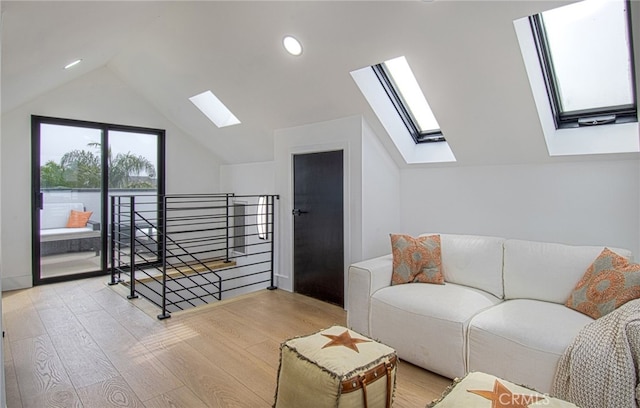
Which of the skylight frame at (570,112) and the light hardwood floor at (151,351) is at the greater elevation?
the skylight frame at (570,112)

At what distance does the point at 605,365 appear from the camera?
1.59m

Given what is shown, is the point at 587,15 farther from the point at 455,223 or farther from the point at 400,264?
the point at 400,264

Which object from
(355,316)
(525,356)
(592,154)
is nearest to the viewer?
(525,356)

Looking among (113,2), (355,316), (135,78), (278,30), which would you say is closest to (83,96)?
(135,78)

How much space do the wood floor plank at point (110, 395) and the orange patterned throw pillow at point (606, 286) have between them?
2.62 metres

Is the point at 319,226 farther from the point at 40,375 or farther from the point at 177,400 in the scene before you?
the point at 40,375

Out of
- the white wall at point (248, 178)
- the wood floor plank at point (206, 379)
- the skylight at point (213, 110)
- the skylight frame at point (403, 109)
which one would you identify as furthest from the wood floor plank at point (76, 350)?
the skylight frame at point (403, 109)

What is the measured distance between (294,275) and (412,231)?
1437 mm

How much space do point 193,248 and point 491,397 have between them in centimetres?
511

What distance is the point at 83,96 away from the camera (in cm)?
463

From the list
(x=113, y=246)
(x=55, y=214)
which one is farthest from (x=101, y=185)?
(x=113, y=246)

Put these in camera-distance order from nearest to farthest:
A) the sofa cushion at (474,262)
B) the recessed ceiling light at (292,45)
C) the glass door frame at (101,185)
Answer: the sofa cushion at (474,262) → the recessed ceiling light at (292,45) → the glass door frame at (101,185)

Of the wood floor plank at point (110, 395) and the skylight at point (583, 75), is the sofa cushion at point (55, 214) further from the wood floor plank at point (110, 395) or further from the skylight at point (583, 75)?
the skylight at point (583, 75)

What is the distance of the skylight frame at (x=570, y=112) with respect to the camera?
2279mm
